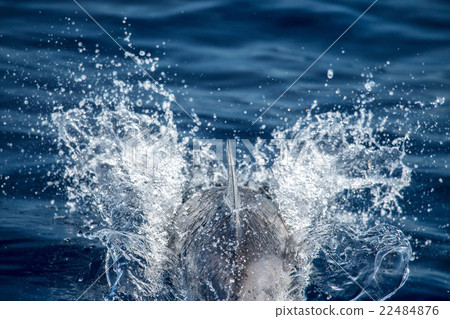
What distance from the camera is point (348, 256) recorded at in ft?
17.4

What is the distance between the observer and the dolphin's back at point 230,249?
405cm

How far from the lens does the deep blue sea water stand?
17.8ft

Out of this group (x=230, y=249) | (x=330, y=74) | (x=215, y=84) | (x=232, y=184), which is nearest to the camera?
(x=230, y=249)

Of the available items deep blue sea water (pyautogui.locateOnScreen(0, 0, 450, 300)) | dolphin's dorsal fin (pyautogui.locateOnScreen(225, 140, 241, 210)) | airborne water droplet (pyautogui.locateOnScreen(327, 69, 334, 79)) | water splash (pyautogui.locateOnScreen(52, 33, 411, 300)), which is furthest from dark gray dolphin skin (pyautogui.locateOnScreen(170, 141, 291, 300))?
airborne water droplet (pyautogui.locateOnScreen(327, 69, 334, 79))

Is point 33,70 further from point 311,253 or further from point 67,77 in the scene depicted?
point 311,253

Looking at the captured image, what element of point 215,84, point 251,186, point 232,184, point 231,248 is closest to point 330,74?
point 215,84

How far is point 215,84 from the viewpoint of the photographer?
8844 millimetres

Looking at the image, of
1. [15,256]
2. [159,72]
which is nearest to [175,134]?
[159,72]

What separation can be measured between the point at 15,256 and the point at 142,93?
3.70 m

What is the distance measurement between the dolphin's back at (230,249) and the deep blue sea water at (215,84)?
0.86m

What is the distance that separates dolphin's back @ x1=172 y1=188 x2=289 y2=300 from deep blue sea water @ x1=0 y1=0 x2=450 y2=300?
86 cm

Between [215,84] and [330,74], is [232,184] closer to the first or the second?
[215,84]

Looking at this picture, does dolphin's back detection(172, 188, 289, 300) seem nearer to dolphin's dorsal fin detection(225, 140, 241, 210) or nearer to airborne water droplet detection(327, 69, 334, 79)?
dolphin's dorsal fin detection(225, 140, 241, 210)

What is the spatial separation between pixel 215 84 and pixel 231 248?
4.88m
